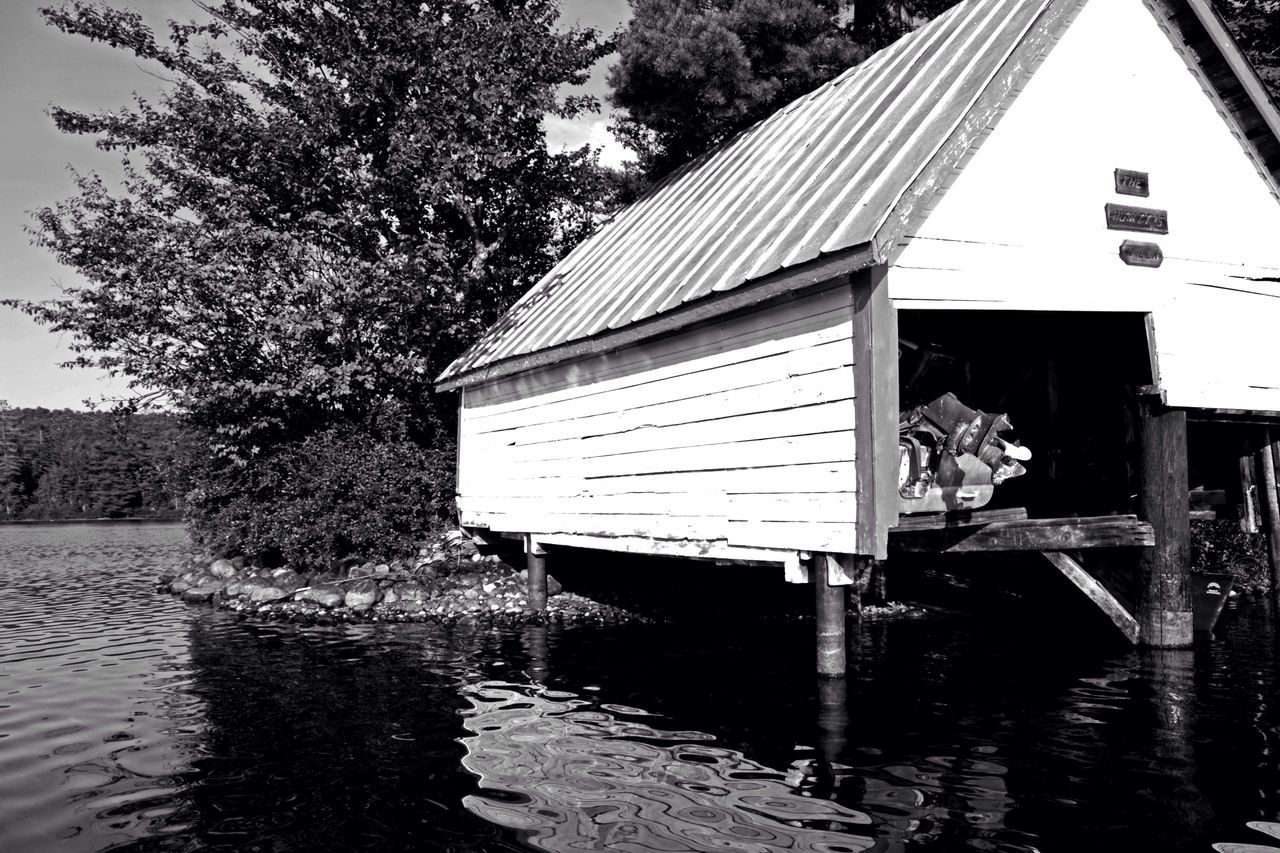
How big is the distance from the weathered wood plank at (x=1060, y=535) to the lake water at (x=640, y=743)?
134 cm

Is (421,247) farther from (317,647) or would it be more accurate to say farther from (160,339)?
(317,647)

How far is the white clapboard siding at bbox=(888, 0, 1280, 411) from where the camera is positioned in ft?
28.7

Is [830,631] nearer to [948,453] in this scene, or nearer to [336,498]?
[948,453]

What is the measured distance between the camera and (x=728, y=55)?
21984mm


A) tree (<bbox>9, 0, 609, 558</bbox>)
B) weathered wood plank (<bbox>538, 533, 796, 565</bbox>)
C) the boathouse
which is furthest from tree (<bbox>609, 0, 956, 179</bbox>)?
weathered wood plank (<bbox>538, 533, 796, 565</bbox>)

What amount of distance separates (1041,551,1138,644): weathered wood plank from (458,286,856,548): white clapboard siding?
127 inches

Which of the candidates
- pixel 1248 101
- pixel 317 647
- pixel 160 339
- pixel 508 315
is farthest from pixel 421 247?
pixel 1248 101

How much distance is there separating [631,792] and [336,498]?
42.8ft

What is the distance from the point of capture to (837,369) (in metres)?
8.33

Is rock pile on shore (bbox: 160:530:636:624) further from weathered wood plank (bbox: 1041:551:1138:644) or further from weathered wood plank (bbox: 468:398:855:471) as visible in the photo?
weathered wood plank (bbox: 1041:551:1138:644)

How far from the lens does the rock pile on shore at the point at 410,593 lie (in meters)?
14.5

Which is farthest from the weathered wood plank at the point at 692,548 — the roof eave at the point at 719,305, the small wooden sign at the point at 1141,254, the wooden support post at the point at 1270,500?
the wooden support post at the point at 1270,500

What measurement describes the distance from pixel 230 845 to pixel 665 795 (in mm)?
2567

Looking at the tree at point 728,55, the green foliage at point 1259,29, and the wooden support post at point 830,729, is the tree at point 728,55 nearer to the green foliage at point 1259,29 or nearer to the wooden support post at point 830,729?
the green foliage at point 1259,29
